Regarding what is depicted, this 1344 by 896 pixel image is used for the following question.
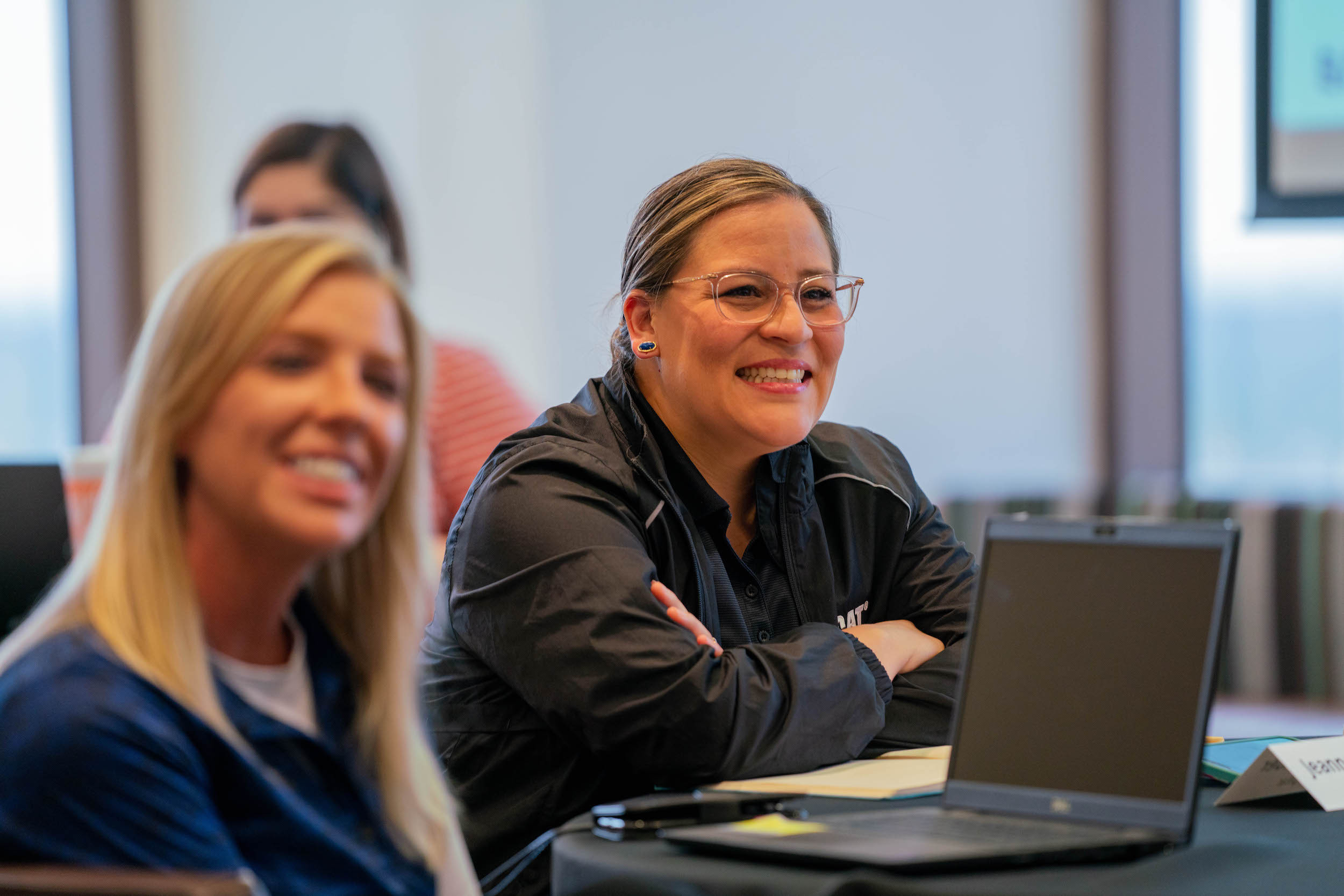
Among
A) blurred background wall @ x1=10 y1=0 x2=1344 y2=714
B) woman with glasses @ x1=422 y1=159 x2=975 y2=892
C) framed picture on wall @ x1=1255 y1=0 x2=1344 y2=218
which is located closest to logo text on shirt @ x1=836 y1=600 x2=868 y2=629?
woman with glasses @ x1=422 y1=159 x2=975 y2=892

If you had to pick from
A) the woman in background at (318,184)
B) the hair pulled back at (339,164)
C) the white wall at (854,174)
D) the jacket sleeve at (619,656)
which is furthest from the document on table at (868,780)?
the white wall at (854,174)

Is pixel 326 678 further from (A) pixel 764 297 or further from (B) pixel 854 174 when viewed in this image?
(B) pixel 854 174

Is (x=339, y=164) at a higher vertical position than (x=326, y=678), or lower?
higher

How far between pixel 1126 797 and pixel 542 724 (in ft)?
2.32

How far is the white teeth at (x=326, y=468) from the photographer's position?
1.05 metres

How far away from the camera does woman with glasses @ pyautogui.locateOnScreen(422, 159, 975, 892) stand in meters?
1.52

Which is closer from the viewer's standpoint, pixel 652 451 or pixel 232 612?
pixel 232 612

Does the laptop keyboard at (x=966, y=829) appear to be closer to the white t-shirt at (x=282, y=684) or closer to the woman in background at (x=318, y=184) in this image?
the white t-shirt at (x=282, y=684)

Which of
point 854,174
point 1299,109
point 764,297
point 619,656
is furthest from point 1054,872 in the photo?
point 1299,109

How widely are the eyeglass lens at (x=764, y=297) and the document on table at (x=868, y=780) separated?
619 mm

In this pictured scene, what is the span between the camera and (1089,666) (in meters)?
1.26

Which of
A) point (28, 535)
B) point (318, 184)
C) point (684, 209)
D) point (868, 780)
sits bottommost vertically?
point (868, 780)

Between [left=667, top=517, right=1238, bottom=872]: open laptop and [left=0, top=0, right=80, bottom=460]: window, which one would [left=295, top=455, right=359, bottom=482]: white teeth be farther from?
[left=0, top=0, right=80, bottom=460]: window

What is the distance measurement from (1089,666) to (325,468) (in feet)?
2.31
